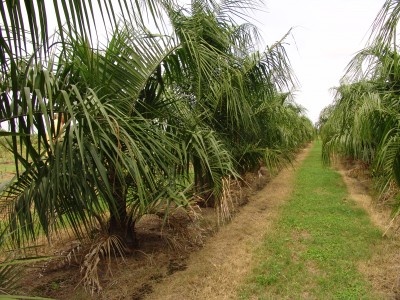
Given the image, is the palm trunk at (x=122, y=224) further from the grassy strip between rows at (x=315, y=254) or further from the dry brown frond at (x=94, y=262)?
the grassy strip between rows at (x=315, y=254)

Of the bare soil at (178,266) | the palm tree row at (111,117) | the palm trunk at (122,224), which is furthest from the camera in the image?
the palm trunk at (122,224)

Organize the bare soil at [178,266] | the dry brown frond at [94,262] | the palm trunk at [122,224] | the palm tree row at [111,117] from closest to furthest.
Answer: the palm tree row at [111,117] < the dry brown frond at [94,262] < the bare soil at [178,266] < the palm trunk at [122,224]

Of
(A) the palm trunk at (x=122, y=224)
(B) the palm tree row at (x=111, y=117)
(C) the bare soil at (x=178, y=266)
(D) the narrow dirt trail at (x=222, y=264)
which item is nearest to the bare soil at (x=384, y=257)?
(C) the bare soil at (x=178, y=266)

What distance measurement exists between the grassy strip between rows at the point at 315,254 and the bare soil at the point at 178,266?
15 cm

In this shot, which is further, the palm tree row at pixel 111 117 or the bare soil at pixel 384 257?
the bare soil at pixel 384 257

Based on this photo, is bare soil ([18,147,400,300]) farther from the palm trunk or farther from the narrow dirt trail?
the palm trunk

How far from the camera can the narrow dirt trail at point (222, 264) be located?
2.92m

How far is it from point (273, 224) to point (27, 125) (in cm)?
419

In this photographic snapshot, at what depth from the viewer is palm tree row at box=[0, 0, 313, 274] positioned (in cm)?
158

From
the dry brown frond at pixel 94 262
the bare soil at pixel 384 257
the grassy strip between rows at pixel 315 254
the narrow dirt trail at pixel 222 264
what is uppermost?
the dry brown frond at pixel 94 262

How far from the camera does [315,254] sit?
383cm

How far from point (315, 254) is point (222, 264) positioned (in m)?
1.16

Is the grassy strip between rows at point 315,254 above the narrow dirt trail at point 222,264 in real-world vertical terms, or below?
below

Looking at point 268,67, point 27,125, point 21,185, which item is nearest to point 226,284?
point 21,185
